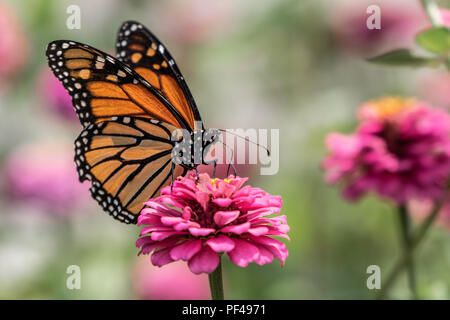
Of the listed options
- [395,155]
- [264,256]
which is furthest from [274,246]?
[395,155]

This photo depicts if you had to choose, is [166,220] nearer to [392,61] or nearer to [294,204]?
[392,61]

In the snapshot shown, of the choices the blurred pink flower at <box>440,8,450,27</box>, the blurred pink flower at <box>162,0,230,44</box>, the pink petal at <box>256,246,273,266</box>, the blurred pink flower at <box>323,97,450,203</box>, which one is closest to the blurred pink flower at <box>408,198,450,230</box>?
the blurred pink flower at <box>323,97,450,203</box>

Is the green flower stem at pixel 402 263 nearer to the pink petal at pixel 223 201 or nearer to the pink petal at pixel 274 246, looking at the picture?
the pink petal at pixel 274 246

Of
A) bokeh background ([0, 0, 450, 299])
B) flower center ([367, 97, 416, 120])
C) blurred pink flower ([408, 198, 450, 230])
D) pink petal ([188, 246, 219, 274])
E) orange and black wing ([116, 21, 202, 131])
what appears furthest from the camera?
bokeh background ([0, 0, 450, 299])

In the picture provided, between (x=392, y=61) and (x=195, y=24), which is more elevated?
(x=195, y=24)

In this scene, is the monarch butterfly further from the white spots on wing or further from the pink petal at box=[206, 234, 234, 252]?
the pink petal at box=[206, 234, 234, 252]

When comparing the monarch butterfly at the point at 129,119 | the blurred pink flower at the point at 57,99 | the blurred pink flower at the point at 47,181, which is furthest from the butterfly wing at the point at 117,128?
the blurred pink flower at the point at 57,99

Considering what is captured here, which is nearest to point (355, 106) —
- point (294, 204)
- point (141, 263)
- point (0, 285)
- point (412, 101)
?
point (294, 204)
